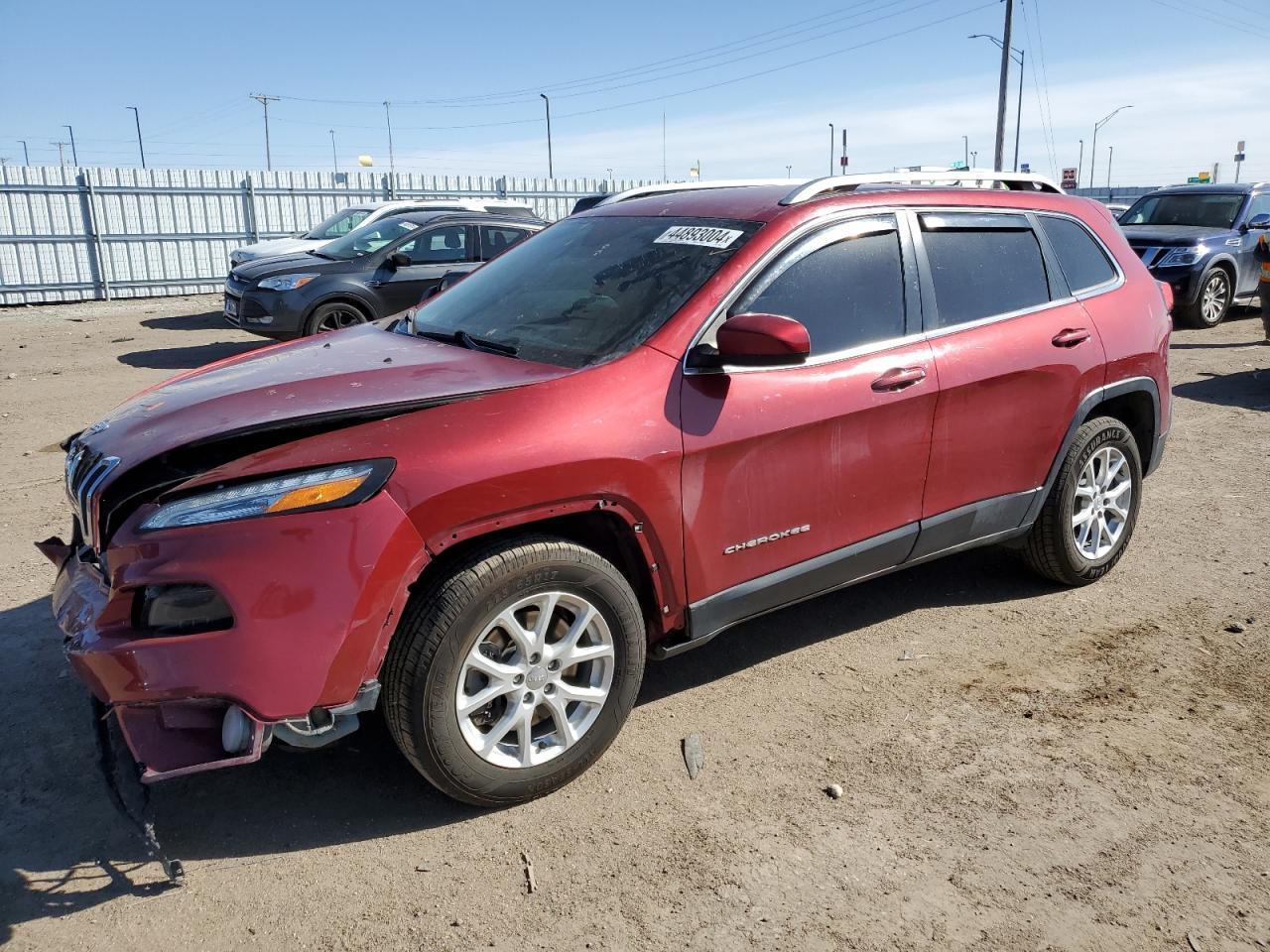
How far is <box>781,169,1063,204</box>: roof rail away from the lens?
379cm

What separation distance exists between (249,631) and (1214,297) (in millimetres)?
14165

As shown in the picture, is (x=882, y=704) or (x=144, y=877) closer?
(x=144, y=877)

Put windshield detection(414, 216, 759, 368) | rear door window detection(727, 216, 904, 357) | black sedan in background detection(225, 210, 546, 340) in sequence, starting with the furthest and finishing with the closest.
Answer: black sedan in background detection(225, 210, 546, 340), rear door window detection(727, 216, 904, 357), windshield detection(414, 216, 759, 368)

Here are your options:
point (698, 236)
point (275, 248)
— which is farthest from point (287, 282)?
point (698, 236)

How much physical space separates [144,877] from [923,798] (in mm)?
2305

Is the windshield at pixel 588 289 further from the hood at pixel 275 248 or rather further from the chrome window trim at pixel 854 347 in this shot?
the hood at pixel 275 248

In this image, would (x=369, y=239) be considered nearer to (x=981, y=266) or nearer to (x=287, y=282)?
(x=287, y=282)

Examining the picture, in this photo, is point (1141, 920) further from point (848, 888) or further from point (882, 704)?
point (882, 704)

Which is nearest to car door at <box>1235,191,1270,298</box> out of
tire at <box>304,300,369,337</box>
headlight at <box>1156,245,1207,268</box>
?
headlight at <box>1156,245,1207,268</box>

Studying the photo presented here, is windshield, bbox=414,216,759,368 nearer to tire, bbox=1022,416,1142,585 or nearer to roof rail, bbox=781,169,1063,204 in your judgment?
roof rail, bbox=781,169,1063,204

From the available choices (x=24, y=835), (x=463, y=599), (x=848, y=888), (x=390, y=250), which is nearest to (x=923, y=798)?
(x=848, y=888)

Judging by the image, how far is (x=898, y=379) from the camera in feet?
12.2

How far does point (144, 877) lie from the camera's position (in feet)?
9.17

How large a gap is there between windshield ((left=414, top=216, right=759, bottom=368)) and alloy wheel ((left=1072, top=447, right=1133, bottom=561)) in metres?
2.17
